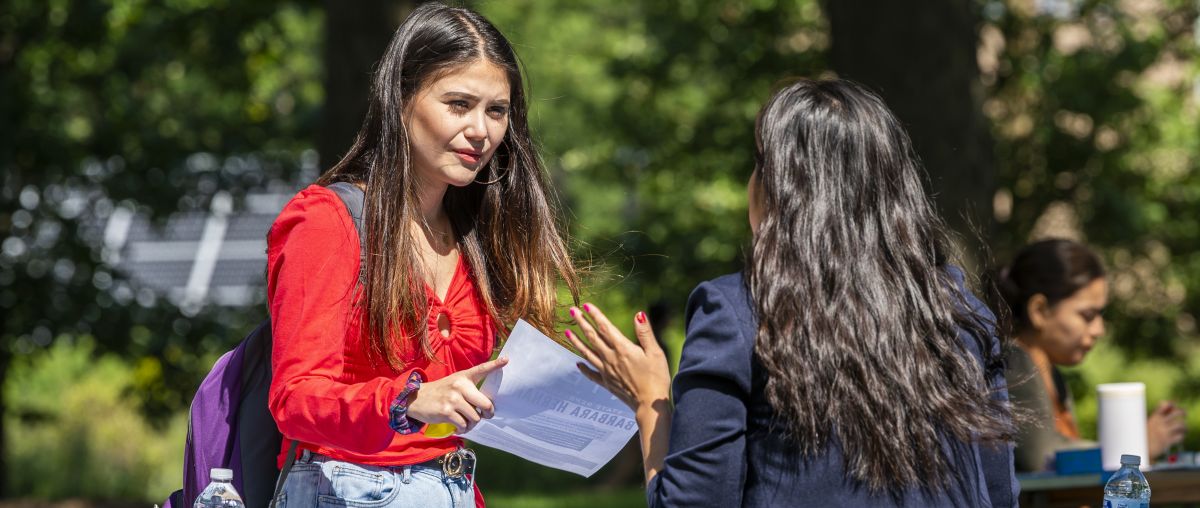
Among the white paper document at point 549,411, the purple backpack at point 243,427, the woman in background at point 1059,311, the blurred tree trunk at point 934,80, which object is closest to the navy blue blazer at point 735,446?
the white paper document at point 549,411

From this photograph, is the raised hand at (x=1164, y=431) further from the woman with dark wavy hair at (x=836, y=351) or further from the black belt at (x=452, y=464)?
the black belt at (x=452, y=464)

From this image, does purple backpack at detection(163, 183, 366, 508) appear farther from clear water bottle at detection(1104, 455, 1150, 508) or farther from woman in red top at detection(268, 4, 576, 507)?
clear water bottle at detection(1104, 455, 1150, 508)

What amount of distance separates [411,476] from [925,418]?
0.95 meters

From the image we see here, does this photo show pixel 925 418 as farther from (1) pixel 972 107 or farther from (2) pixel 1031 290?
(1) pixel 972 107

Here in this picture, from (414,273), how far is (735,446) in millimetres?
720

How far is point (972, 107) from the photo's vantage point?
679 cm

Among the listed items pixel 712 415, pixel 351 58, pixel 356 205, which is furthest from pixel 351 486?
pixel 351 58

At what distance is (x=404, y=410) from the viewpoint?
232 centimetres

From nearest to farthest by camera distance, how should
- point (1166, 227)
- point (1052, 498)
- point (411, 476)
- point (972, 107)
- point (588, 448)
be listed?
point (411, 476) < point (588, 448) < point (1052, 498) < point (972, 107) < point (1166, 227)

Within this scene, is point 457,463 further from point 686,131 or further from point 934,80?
point 686,131

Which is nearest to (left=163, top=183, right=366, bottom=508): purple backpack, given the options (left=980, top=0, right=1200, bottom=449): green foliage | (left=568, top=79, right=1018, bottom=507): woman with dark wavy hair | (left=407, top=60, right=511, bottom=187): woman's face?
(left=407, top=60, right=511, bottom=187): woman's face

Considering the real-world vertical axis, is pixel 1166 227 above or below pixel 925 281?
below

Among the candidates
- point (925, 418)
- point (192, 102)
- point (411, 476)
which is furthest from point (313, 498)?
point (192, 102)

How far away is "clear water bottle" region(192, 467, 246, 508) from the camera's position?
2.47 m
